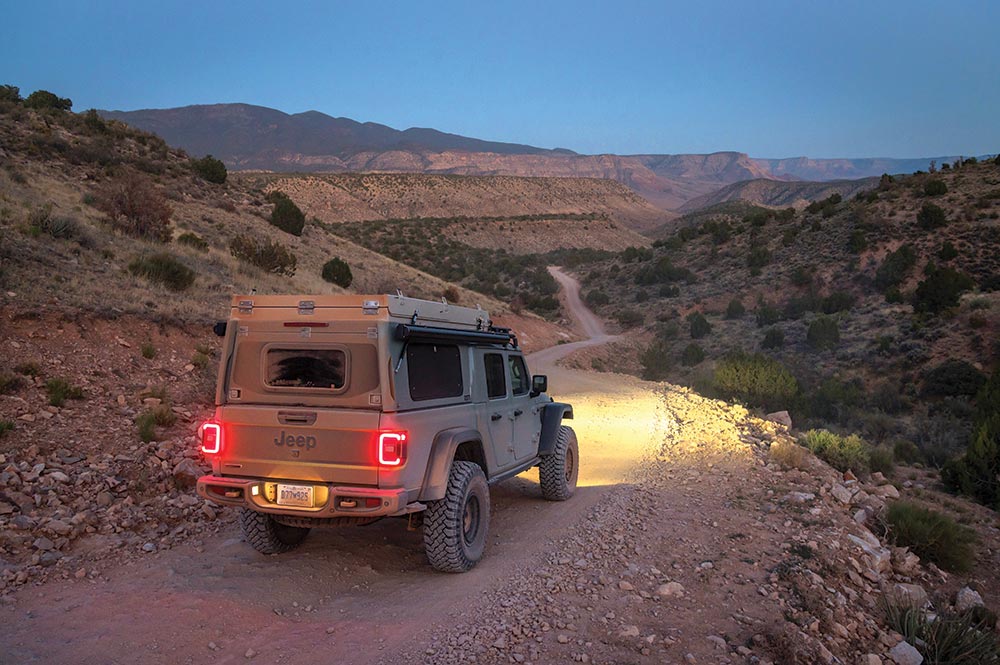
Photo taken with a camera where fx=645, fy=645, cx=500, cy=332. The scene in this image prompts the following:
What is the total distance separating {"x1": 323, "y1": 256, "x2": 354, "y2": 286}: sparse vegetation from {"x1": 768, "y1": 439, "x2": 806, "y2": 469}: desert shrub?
75.1ft

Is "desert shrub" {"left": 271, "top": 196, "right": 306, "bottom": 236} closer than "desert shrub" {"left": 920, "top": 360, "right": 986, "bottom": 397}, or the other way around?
"desert shrub" {"left": 920, "top": 360, "right": 986, "bottom": 397}

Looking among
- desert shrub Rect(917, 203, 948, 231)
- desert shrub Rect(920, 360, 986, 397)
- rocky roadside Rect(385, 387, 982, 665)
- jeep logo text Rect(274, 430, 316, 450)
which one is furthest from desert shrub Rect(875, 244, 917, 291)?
jeep logo text Rect(274, 430, 316, 450)

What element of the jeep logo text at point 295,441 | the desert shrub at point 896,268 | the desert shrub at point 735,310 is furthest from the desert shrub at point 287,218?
the desert shrub at point 896,268

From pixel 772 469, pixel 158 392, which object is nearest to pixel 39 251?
pixel 158 392

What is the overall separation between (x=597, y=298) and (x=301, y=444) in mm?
48047

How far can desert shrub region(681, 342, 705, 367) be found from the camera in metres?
30.5

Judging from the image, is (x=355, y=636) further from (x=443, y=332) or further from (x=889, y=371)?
(x=889, y=371)

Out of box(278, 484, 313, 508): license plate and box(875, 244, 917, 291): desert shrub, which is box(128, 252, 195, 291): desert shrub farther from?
box(875, 244, 917, 291): desert shrub

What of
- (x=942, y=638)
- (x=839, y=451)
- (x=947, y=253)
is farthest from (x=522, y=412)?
(x=947, y=253)

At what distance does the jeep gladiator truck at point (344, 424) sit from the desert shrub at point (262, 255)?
61.6ft

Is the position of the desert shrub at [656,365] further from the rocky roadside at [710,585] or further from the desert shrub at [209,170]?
the desert shrub at [209,170]

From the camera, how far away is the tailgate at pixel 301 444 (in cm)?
524

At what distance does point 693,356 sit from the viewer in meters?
30.8

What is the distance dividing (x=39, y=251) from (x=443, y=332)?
11485mm
